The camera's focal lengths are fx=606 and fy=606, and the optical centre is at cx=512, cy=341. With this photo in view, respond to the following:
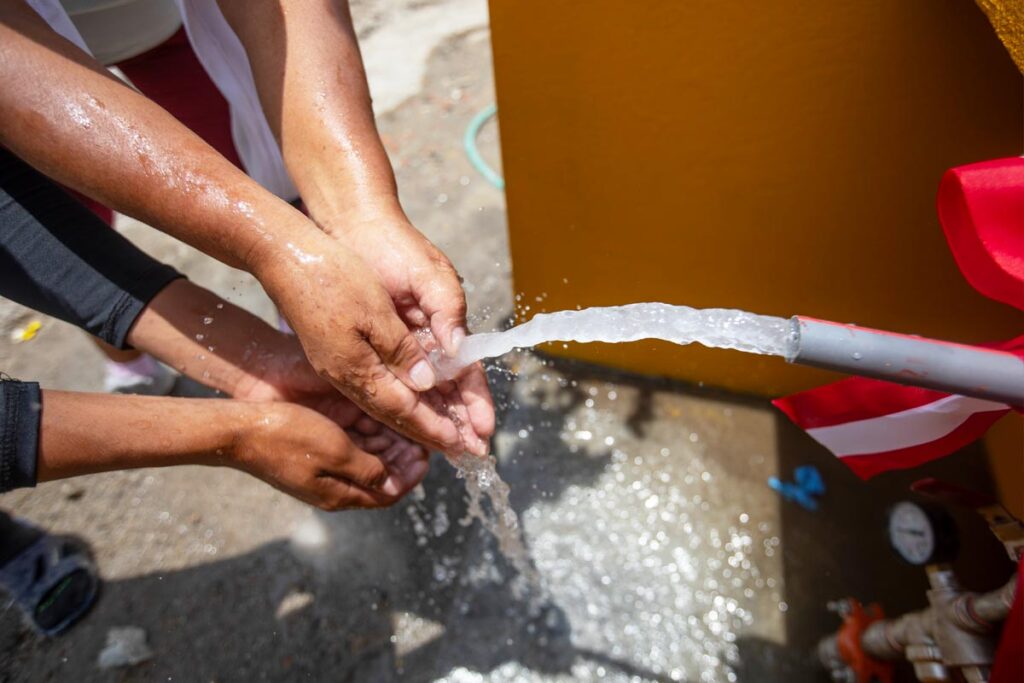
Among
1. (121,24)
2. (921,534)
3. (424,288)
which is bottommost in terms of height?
(921,534)

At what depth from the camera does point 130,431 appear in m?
1.39

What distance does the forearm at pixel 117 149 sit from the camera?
3.98ft

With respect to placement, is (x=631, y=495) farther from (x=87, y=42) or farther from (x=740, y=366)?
(x=87, y=42)

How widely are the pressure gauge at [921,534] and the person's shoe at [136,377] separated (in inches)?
112

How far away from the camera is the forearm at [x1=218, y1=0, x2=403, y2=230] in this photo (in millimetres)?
1564

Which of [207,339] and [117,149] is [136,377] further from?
[117,149]

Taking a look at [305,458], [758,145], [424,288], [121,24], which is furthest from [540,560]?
[121,24]

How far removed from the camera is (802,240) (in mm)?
1854

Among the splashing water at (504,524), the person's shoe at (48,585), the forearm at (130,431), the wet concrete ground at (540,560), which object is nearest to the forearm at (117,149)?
the forearm at (130,431)

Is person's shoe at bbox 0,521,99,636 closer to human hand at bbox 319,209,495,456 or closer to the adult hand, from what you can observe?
the adult hand

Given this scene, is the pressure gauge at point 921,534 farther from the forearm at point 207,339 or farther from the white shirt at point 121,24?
the white shirt at point 121,24

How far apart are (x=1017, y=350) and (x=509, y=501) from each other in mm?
1608

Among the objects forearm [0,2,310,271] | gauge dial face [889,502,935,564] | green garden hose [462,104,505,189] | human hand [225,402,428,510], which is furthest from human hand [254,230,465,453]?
green garden hose [462,104,505,189]

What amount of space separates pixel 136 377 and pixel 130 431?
1.32m
